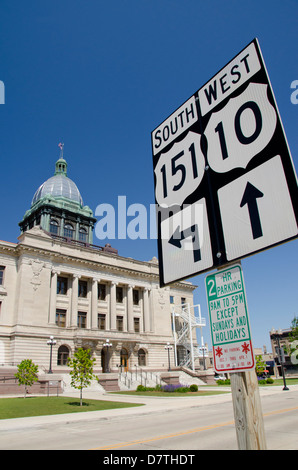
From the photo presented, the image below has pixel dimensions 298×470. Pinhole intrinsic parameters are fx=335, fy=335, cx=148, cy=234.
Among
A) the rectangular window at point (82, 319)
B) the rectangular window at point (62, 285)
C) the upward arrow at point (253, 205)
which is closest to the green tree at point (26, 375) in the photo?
the rectangular window at point (82, 319)

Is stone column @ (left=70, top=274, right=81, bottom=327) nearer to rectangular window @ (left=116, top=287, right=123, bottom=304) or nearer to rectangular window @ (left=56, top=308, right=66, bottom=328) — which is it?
rectangular window @ (left=56, top=308, right=66, bottom=328)

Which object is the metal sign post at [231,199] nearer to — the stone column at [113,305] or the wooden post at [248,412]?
the wooden post at [248,412]

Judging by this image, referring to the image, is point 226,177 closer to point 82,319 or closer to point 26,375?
point 26,375

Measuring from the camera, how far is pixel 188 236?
3.34m

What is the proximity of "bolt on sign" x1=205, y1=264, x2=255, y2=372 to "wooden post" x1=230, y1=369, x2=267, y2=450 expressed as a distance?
109mm

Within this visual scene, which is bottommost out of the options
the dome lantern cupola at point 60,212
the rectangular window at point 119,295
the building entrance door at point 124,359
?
the building entrance door at point 124,359

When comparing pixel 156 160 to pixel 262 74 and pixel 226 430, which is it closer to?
pixel 262 74

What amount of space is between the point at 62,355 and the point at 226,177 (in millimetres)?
47042

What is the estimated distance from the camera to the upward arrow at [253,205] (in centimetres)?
266

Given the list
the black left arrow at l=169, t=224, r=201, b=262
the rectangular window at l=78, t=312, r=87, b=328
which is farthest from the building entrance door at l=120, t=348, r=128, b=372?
the black left arrow at l=169, t=224, r=201, b=262

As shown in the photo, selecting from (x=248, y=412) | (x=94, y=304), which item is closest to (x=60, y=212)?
(x=94, y=304)

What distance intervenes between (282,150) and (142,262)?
5878 cm

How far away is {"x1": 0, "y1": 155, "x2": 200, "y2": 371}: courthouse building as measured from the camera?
4391cm
